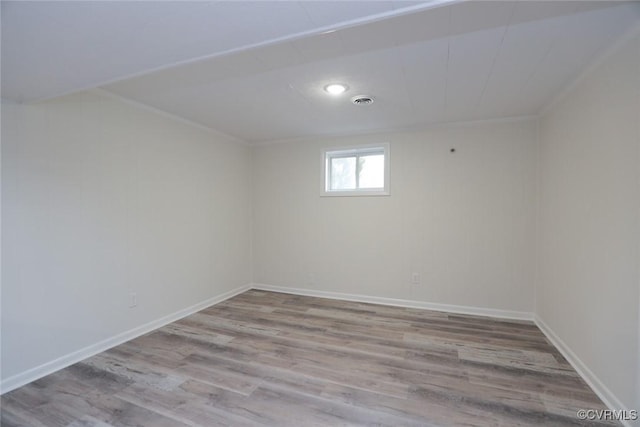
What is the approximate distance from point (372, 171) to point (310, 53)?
7.28 feet

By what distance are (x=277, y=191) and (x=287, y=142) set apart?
0.75m

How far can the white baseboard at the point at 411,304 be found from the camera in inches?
129

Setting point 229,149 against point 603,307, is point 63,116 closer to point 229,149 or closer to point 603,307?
point 229,149

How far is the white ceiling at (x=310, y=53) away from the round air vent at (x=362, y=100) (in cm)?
7

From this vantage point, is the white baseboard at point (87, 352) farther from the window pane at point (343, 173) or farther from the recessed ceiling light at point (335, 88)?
the recessed ceiling light at point (335, 88)

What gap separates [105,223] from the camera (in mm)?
2551

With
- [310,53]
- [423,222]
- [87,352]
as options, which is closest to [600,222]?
[423,222]

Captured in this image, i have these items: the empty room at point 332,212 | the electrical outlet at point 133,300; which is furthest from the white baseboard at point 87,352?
the electrical outlet at point 133,300

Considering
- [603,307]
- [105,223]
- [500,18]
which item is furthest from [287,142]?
[603,307]

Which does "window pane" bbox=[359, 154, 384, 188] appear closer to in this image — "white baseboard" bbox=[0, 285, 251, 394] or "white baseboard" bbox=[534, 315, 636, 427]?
"white baseboard" bbox=[534, 315, 636, 427]

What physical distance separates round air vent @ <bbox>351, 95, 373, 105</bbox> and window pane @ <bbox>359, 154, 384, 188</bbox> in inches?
46.2

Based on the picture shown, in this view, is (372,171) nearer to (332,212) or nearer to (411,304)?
(332,212)

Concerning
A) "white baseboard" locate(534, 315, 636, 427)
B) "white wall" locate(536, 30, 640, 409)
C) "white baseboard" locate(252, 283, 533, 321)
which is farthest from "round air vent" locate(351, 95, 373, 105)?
"white baseboard" locate(534, 315, 636, 427)

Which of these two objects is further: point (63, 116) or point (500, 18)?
point (63, 116)
